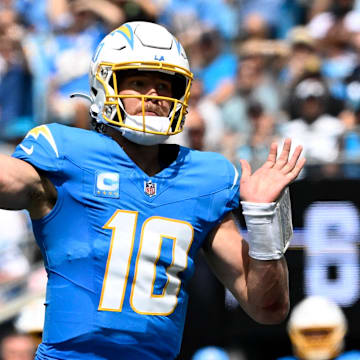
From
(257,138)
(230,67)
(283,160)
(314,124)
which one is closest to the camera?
(283,160)

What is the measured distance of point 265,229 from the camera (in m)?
3.02

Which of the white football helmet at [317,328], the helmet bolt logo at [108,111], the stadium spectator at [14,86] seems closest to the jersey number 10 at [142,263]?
the helmet bolt logo at [108,111]

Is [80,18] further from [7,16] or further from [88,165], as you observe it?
[88,165]

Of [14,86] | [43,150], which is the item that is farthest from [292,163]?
[14,86]

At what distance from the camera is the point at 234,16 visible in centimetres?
859

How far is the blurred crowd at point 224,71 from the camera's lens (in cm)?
627

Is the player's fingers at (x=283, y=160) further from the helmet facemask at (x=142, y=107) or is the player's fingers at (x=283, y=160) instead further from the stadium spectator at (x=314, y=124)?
the stadium spectator at (x=314, y=124)

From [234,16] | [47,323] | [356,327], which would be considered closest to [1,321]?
[356,327]

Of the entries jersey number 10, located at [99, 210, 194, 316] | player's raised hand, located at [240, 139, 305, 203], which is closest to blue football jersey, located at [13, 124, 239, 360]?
jersey number 10, located at [99, 210, 194, 316]

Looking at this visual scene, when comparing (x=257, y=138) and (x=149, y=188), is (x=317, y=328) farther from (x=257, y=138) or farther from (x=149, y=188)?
(x=149, y=188)

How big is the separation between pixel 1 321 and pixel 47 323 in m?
2.84

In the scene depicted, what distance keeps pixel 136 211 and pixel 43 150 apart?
0.38m

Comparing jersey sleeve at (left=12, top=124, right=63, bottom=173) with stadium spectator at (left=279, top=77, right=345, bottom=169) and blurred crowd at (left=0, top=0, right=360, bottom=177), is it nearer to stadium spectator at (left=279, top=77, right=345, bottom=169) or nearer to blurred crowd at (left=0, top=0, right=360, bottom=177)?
blurred crowd at (left=0, top=0, right=360, bottom=177)

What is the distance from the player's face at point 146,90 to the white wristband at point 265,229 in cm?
45
